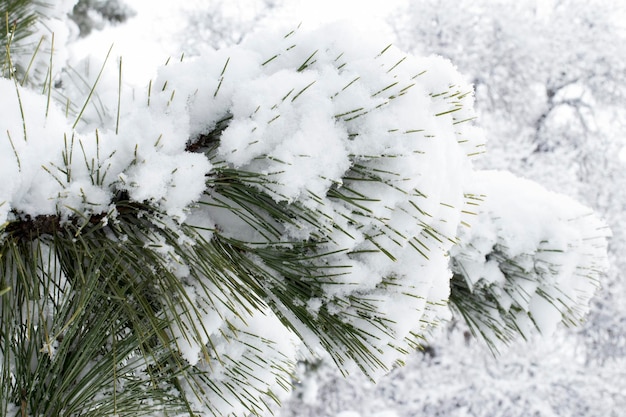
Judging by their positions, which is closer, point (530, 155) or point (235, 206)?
point (235, 206)

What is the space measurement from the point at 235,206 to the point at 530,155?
14.5 feet

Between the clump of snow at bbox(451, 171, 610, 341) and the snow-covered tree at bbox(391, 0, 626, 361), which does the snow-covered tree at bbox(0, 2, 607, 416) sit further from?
the snow-covered tree at bbox(391, 0, 626, 361)

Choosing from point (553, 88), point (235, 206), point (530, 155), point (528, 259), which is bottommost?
point (530, 155)

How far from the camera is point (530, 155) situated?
15.1 ft

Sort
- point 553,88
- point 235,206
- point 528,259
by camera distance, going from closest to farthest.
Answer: point 235,206 < point 528,259 < point 553,88

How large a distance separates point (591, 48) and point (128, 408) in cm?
470

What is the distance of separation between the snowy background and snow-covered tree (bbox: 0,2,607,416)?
3.79m

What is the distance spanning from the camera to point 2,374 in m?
0.66

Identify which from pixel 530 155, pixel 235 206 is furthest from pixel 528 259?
Answer: pixel 530 155

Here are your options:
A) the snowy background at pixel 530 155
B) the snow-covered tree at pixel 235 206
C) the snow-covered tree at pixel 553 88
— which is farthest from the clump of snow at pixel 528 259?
the snow-covered tree at pixel 553 88

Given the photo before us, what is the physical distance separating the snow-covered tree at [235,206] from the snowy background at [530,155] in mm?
3790

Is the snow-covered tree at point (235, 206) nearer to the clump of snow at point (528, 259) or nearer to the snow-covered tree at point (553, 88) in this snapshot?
the clump of snow at point (528, 259)

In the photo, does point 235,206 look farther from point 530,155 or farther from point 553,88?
point 553,88

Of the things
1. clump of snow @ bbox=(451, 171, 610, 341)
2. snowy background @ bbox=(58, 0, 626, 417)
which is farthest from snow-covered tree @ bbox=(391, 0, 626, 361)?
clump of snow @ bbox=(451, 171, 610, 341)
